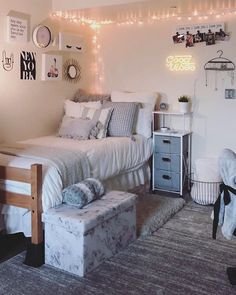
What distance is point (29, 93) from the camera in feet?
13.5

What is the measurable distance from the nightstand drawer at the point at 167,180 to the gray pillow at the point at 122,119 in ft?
2.00

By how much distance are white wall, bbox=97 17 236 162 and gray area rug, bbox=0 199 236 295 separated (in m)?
1.50

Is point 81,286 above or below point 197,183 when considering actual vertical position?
below

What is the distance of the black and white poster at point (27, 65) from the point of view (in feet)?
13.0

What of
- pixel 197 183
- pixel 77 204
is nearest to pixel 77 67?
pixel 197 183

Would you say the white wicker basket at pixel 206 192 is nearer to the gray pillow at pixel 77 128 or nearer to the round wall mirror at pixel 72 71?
the gray pillow at pixel 77 128

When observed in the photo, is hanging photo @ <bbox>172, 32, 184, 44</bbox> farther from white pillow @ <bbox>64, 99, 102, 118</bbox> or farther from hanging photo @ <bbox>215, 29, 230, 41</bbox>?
white pillow @ <bbox>64, 99, 102, 118</bbox>

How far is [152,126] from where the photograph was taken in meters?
4.53

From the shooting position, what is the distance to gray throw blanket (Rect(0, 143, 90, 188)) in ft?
9.84

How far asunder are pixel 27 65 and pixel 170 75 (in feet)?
5.53

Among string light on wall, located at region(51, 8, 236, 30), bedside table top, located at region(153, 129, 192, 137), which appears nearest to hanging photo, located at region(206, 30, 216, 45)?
string light on wall, located at region(51, 8, 236, 30)

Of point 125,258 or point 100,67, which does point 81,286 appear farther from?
point 100,67

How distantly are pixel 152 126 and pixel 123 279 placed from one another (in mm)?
2325

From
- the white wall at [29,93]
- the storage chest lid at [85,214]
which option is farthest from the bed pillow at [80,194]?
the white wall at [29,93]
